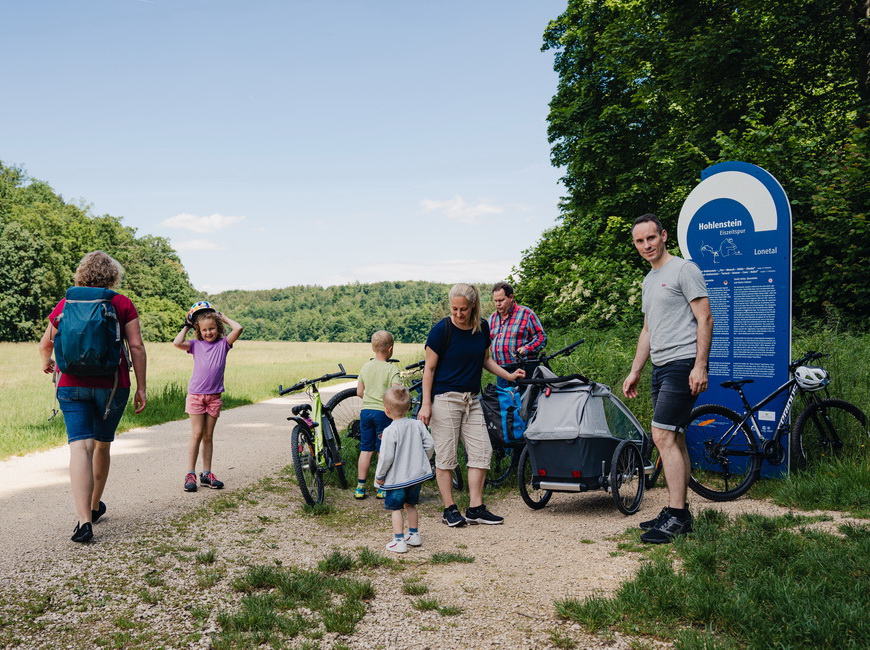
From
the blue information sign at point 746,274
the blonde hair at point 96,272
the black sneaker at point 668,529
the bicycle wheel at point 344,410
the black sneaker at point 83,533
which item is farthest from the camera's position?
the bicycle wheel at point 344,410

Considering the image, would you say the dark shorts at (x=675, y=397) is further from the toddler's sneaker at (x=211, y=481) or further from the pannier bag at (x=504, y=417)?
the toddler's sneaker at (x=211, y=481)

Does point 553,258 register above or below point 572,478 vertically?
above

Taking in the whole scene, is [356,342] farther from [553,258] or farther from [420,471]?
[420,471]

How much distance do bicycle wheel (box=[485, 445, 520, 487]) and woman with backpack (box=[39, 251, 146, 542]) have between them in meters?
3.70

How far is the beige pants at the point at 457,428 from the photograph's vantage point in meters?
5.66

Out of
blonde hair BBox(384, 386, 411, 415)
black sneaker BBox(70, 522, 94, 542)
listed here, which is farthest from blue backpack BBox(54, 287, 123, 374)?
blonde hair BBox(384, 386, 411, 415)

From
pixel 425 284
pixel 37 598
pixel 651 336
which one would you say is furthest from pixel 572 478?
pixel 425 284

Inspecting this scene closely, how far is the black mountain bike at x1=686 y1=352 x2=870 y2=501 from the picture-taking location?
6.26 m

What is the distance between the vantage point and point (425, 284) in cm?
8938

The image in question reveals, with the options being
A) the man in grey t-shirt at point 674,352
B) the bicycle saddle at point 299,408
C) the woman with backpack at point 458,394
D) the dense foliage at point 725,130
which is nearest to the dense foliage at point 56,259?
the dense foliage at point 725,130

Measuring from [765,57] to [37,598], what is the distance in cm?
1545

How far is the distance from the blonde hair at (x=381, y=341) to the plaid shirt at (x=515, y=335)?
1.93 meters

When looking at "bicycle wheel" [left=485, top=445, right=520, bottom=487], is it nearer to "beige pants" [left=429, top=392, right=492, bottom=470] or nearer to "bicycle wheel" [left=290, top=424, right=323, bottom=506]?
"beige pants" [left=429, top=392, right=492, bottom=470]

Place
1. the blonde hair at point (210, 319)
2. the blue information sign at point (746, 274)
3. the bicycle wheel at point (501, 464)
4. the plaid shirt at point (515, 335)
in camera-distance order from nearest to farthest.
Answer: the blue information sign at point (746, 274) → the blonde hair at point (210, 319) → the bicycle wheel at point (501, 464) → the plaid shirt at point (515, 335)
